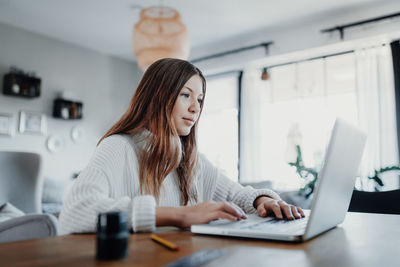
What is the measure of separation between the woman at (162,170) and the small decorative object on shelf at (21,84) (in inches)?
134

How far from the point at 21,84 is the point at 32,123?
497mm

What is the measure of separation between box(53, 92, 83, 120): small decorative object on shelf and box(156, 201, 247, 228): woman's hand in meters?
4.08

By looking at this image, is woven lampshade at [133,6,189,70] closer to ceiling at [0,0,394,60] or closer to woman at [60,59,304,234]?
ceiling at [0,0,394,60]

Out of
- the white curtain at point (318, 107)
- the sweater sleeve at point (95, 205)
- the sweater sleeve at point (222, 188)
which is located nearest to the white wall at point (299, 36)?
the white curtain at point (318, 107)

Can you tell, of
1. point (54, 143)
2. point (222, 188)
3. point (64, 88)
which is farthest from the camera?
point (64, 88)

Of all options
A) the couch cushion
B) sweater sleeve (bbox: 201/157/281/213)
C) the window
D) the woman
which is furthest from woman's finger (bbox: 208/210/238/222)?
the window

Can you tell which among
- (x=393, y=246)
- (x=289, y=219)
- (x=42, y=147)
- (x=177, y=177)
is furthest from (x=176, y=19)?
(x=42, y=147)

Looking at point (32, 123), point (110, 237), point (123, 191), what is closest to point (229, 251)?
point (110, 237)

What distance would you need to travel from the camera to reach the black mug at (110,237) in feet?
1.57

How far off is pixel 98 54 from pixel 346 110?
11.5ft

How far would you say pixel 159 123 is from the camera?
1105 millimetres

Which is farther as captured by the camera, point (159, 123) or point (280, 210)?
point (159, 123)

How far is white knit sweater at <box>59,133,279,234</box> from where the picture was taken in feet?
2.45

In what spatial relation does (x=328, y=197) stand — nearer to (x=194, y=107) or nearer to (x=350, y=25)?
(x=194, y=107)
